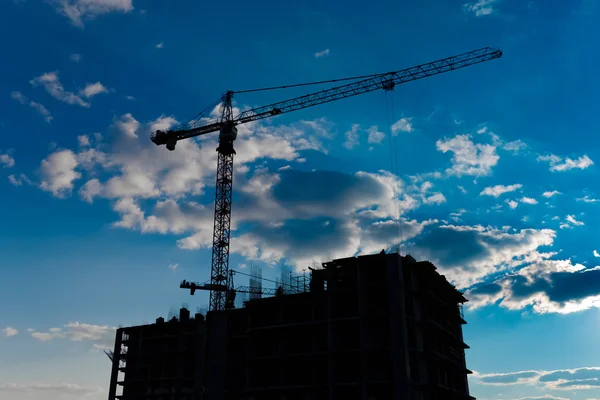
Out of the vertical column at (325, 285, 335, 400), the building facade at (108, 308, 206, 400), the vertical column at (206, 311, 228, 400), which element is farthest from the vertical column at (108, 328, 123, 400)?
the vertical column at (325, 285, 335, 400)

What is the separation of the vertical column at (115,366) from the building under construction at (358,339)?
33.5m

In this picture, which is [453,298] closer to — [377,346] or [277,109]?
[377,346]

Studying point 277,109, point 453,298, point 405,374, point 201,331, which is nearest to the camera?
point 405,374

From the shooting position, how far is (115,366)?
397ft

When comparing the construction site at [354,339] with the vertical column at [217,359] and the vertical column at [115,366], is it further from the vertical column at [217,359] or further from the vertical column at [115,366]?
the vertical column at [115,366]

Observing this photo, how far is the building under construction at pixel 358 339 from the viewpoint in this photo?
7500 cm

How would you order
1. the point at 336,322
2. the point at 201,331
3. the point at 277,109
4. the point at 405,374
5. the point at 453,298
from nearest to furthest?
the point at 405,374, the point at 336,322, the point at 453,298, the point at 201,331, the point at 277,109

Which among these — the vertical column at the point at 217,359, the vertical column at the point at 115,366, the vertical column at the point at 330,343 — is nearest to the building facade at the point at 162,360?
the vertical column at the point at 115,366

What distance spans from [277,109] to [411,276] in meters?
72.3

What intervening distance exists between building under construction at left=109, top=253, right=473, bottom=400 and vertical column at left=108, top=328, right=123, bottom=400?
33.5 meters

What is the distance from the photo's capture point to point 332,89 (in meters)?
132

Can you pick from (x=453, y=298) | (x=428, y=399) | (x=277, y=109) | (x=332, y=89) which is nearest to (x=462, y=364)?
(x=453, y=298)

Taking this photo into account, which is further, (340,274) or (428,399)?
(340,274)

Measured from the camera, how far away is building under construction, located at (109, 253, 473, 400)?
7500 cm
